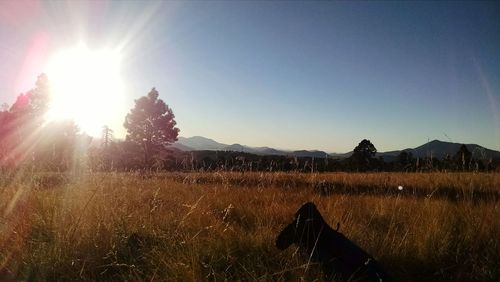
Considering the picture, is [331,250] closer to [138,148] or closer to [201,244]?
[201,244]

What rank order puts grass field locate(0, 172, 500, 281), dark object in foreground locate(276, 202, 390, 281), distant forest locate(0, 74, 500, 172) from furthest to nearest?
distant forest locate(0, 74, 500, 172)
grass field locate(0, 172, 500, 281)
dark object in foreground locate(276, 202, 390, 281)

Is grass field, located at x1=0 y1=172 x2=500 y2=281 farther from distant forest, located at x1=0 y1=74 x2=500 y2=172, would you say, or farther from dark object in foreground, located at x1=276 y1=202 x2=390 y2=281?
distant forest, located at x1=0 y1=74 x2=500 y2=172

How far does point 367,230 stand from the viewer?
3.90 meters

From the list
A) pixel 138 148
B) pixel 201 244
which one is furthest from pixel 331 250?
pixel 138 148

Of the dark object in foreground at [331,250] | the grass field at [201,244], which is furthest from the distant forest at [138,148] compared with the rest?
the dark object in foreground at [331,250]

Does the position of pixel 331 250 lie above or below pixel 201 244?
above

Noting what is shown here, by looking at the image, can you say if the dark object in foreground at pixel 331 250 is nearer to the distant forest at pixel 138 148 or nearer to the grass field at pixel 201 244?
the grass field at pixel 201 244

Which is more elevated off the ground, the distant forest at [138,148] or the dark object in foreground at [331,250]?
the distant forest at [138,148]

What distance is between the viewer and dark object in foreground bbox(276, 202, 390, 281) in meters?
2.52

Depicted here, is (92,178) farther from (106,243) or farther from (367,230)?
(367,230)

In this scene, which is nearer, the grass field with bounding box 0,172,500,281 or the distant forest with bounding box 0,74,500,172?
the grass field with bounding box 0,172,500,281

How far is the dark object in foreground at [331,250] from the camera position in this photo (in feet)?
8.27

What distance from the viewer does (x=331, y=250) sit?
2.75 meters

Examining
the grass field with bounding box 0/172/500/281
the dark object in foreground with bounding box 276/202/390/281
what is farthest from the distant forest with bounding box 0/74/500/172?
the dark object in foreground with bounding box 276/202/390/281
